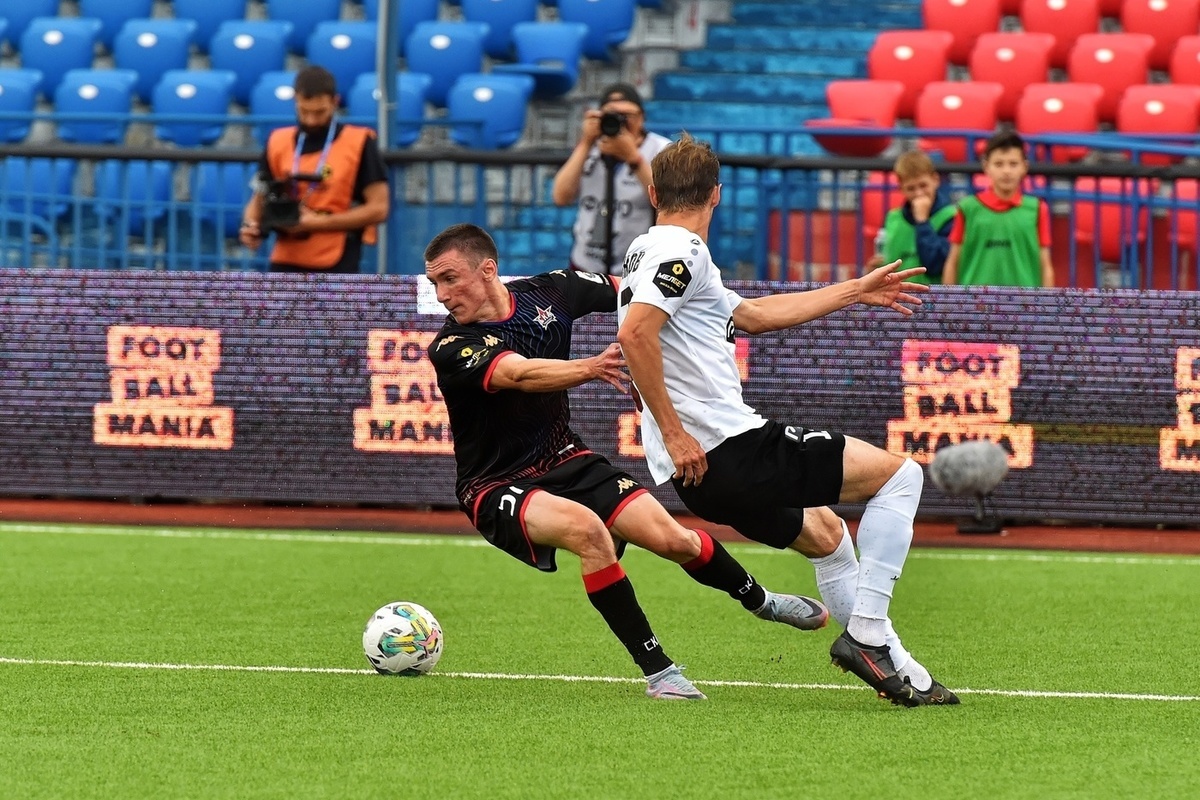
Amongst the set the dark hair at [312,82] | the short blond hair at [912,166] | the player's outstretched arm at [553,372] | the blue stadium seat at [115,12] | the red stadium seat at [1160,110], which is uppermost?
the blue stadium seat at [115,12]

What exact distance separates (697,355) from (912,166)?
5276mm

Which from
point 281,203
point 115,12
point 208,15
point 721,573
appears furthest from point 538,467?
point 115,12

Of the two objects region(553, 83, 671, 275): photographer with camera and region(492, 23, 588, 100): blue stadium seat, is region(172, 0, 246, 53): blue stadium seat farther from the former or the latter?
region(553, 83, 671, 275): photographer with camera

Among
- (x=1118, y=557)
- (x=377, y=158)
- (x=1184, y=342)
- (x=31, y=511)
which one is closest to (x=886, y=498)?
(x=1118, y=557)

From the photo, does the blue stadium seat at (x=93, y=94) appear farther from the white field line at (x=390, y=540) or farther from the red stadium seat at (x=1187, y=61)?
the red stadium seat at (x=1187, y=61)

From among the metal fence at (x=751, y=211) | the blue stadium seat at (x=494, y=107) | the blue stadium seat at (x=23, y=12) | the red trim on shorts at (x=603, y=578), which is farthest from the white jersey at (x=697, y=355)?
the blue stadium seat at (x=23, y=12)

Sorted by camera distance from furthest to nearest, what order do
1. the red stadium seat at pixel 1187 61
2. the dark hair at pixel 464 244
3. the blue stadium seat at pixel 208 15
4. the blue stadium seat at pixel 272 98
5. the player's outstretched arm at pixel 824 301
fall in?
the blue stadium seat at pixel 208 15 → the blue stadium seat at pixel 272 98 → the red stadium seat at pixel 1187 61 → the dark hair at pixel 464 244 → the player's outstretched arm at pixel 824 301

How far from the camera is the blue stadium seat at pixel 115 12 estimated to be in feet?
64.4

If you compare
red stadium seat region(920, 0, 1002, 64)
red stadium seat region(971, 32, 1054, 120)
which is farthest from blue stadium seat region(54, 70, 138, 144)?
red stadium seat region(971, 32, 1054, 120)

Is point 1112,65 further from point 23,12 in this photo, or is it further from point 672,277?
point 23,12

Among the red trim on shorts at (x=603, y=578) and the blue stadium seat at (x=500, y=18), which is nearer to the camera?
the red trim on shorts at (x=603, y=578)

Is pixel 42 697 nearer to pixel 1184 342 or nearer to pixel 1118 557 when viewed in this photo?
pixel 1118 557

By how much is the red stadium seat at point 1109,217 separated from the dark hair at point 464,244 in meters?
6.11

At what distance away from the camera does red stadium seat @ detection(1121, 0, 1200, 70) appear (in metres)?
16.4
